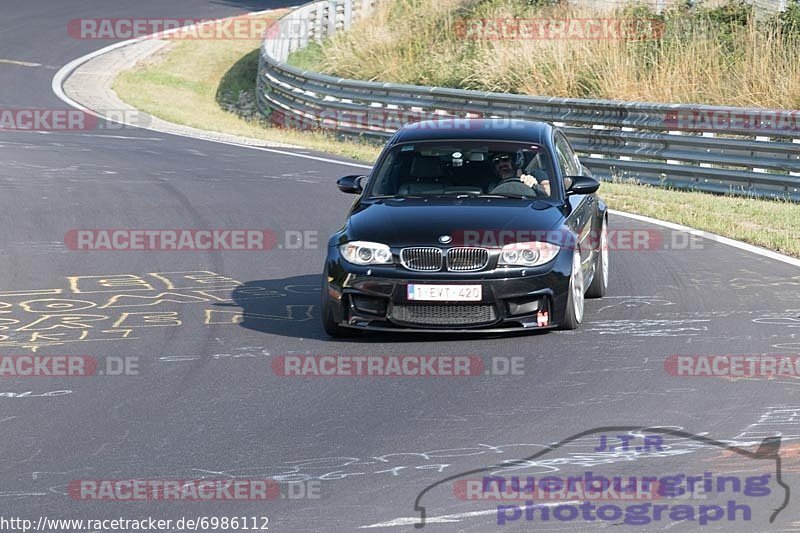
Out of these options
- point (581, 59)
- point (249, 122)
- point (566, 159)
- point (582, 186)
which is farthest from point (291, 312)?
point (249, 122)

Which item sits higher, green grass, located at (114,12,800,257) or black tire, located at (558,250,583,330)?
black tire, located at (558,250,583,330)

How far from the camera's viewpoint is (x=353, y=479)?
6547 mm

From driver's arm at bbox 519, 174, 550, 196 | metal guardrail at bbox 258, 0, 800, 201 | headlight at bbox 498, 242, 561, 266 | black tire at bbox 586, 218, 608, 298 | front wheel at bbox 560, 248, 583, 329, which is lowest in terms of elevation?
metal guardrail at bbox 258, 0, 800, 201

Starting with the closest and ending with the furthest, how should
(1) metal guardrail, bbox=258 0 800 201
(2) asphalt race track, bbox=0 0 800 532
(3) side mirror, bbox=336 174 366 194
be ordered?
1. (2) asphalt race track, bbox=0 0 800 532
2. (3) side mirror, bbox=336 174 366 194
3. (1) metal guardrail, bbox=258 0 800 201

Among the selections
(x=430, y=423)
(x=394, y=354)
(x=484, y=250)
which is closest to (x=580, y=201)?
(x=484, y=250)

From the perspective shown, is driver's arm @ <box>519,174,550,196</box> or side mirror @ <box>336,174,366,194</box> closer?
driver's arm @ <box>519,174,550,196</box>

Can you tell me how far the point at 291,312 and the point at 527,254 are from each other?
2216 millimetres

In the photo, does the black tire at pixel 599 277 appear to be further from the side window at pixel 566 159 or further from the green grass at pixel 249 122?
the green grass at pixel 249 122

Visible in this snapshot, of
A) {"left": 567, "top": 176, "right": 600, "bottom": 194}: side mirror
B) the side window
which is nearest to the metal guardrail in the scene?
the side window

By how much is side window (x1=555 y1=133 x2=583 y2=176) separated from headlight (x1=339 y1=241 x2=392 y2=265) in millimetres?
2086

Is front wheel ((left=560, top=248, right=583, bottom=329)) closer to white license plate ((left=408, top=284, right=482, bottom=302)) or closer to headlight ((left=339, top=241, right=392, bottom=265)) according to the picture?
white license plate ((left=408, top=284, right=482, bottom=302))

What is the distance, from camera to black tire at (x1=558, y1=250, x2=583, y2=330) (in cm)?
987

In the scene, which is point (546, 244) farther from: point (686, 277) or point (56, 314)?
point (56, 314)

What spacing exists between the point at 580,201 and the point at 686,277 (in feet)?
6.01
